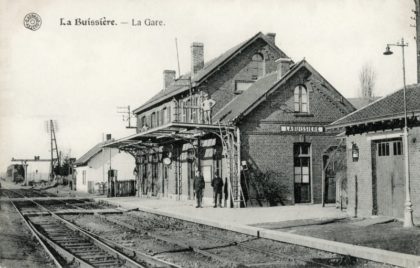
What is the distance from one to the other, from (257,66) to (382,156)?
13615 millimetres

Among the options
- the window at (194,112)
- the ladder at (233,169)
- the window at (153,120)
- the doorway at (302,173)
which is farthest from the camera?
the window at (153,120)

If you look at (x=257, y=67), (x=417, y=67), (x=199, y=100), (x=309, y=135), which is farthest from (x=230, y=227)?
(x=257, y=67)

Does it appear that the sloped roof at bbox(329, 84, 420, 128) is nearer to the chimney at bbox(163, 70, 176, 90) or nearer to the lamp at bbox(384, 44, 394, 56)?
the lamp at bbox(384, 44, 394, 56)

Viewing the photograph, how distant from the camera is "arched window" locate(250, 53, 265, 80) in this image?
28.0 m

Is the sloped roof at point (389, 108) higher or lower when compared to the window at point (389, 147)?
higher

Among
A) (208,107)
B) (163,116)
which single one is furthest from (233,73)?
(163,116)

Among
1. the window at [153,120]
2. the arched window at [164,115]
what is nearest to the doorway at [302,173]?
the arched window at [164,115]

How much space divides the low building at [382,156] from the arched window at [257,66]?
11462 millimetres

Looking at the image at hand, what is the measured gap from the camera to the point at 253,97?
2456cm

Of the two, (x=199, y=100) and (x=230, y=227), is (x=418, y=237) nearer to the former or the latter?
(x=230, y=227)

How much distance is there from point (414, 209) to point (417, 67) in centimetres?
500

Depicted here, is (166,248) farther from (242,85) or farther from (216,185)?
(242,85)

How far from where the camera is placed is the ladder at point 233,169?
21.6 m

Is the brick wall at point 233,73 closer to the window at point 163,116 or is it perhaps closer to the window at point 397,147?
the window at point 163,116
